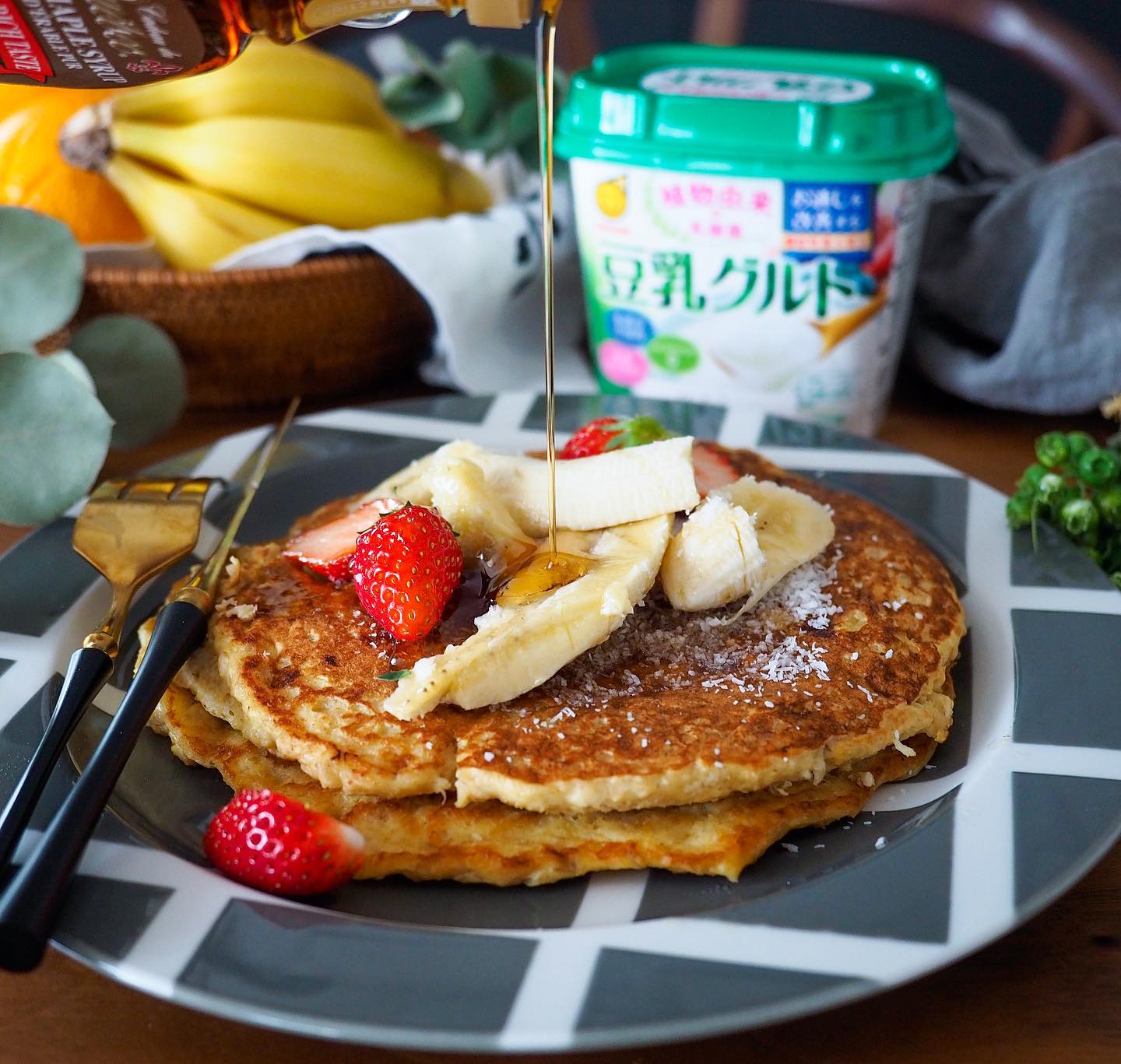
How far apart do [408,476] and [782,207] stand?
801 mm

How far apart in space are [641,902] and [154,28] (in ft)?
3.34

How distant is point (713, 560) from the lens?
1.39 metres

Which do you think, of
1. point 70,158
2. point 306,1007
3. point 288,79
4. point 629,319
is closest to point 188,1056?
point 306,1007

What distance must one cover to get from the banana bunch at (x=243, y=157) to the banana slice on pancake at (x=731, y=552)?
1145mm

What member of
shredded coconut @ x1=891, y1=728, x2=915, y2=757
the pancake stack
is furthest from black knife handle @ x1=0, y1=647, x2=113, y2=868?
shredded coconut @ x1=891, y1=728, x2=915, y2=757

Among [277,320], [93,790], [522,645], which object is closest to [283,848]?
[93,790]

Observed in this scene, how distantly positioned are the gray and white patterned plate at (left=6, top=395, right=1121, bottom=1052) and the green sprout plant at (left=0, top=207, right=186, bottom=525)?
145 mm

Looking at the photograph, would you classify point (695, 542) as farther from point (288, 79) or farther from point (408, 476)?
point (288, 79)

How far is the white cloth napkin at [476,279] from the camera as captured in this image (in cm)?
221

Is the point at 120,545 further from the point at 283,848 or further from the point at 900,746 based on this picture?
the point at 900,746

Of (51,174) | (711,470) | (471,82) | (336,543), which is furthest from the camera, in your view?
(471,82)

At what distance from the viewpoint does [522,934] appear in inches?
41.0

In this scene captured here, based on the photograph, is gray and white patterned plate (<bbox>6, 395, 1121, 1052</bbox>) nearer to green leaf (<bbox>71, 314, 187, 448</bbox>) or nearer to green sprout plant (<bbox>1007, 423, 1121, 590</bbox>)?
green sprout plant (<bbox>1007, 423, 1121, 590</bbox>)

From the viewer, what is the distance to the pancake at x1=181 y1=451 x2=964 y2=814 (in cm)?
119
